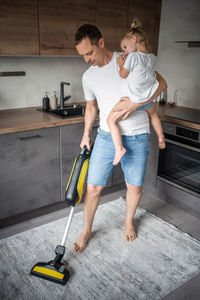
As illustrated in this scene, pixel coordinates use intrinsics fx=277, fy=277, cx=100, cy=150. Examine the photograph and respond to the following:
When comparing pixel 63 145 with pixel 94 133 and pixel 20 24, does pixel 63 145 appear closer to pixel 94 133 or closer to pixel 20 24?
pixel 94 133

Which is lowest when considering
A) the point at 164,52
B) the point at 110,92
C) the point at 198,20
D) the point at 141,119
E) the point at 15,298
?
the point at 15,298

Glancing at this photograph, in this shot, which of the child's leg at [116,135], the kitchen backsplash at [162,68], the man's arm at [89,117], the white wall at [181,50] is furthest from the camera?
the white wall at [181,50]

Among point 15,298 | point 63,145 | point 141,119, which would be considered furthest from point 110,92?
point 15,298

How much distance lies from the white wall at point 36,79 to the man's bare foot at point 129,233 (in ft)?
4.96

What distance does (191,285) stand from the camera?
1736 millimetres

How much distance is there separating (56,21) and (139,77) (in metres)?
1.09

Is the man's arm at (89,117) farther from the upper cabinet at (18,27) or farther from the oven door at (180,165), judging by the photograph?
the oven door at (180,165)

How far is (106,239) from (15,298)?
78 centimetres

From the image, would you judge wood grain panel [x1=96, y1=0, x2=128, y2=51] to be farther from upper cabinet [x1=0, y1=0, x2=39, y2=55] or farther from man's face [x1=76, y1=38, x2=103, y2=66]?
man's face [x1=76, y1=38, x2=103, y2=66]

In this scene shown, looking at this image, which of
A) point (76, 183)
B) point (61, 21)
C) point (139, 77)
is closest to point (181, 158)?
point (139, 77)

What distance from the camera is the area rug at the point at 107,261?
166 cm

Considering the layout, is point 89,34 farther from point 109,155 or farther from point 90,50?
point 109,155

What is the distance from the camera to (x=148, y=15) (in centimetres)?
288

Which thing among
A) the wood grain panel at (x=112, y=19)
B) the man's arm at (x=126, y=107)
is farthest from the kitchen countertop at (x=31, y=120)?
the wood grain panel at (x=112, y=19)
